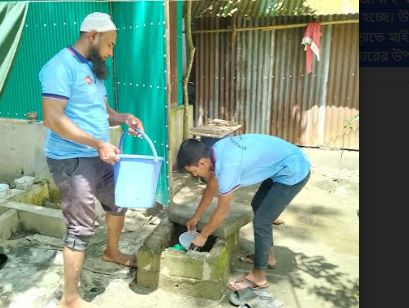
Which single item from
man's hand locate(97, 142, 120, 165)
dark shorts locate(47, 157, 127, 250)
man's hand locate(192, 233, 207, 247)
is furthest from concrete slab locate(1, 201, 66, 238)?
man's hand locate(97, 142, 120, 165)

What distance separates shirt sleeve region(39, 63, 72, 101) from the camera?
291 centimetres

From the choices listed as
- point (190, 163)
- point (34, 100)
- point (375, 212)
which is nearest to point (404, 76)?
point (375, 212)

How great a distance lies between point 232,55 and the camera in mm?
8234

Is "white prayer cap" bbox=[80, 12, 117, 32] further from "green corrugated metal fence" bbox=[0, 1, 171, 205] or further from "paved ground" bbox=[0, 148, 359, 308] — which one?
"paved ground" bbox=[0, 148, 359, 308]

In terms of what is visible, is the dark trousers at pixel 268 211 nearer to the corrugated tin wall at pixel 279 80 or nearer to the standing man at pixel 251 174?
the standing man at pixel 251 174

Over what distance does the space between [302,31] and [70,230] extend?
6074 millimetres

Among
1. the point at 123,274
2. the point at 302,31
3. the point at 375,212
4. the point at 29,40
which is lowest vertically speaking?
the point at 123,274

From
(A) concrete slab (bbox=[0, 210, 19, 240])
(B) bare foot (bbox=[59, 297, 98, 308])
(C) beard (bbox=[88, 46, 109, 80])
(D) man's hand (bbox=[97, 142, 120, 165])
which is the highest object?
(C) beard (bbox=[88, 46, 109, 80])

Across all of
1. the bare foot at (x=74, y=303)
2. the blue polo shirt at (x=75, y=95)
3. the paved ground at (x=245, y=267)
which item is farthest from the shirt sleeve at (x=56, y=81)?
the paved ground at (x=245, y=267)

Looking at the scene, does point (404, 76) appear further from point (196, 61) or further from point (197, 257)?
point (196, 61)

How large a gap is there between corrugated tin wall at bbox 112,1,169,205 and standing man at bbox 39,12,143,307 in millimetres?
1692

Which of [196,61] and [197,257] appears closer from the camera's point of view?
[197,257]

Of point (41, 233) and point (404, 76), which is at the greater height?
point (404, 76)

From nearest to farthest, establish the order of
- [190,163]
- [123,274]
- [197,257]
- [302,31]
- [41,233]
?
[190,163]
[197,257]
[123,274]
[41,233]
[302,31]
